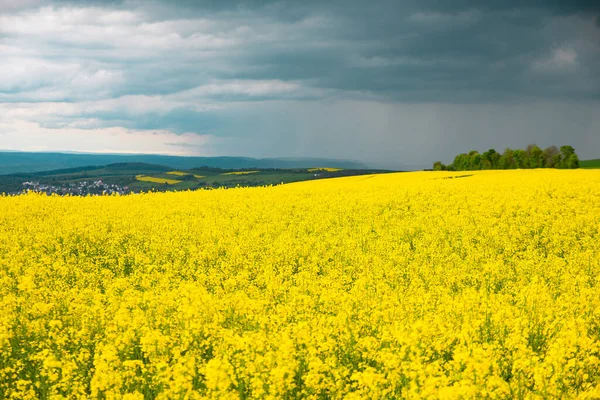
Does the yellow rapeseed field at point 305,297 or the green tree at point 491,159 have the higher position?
the green tree at point 491,159

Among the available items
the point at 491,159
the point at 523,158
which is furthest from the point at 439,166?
the point at 523,158

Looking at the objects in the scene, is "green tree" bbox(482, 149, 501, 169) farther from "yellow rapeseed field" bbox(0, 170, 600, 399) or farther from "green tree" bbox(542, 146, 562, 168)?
"yellow rapeseed field" bbox(0, 170, 600, 399)

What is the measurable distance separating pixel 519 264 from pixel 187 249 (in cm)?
1047

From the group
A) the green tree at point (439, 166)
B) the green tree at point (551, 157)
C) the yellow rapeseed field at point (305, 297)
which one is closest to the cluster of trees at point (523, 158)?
the green tree at point (551, 157)

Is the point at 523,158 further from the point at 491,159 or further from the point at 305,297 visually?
the point at 305,297

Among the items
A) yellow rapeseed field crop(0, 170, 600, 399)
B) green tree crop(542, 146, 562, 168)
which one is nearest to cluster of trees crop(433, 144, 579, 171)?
green tree crop(542, 146, 562, 168)

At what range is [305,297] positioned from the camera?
9883 millimetres

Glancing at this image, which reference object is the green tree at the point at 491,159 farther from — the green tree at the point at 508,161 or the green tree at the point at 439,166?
the green tree at the point at 439,166

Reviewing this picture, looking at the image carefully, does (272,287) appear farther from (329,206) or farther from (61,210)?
(61,210)

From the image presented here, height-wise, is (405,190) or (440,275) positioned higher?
(405,190)

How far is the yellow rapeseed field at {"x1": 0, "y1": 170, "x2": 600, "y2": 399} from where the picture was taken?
662cm

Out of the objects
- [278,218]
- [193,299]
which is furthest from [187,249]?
[193,299]

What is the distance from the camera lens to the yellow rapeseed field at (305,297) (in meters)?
6.62

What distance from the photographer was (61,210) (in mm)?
22531
